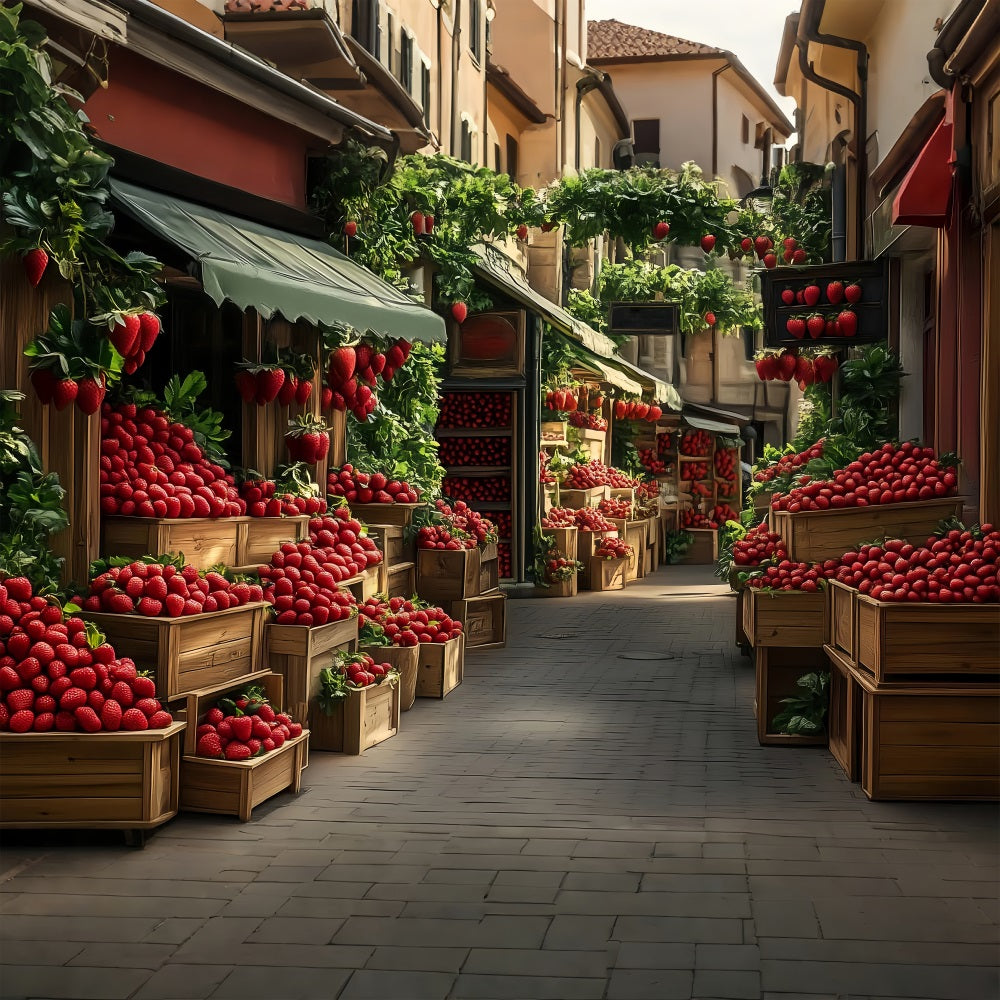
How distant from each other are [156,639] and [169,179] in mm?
3700

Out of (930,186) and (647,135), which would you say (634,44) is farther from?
(930,186)

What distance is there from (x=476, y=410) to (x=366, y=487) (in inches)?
286

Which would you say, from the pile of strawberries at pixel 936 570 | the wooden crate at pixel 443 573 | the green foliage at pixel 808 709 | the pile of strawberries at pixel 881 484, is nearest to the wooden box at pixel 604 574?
the wooden crate at pixel 443 573

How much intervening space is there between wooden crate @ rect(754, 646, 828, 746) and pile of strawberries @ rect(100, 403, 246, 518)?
3.61 meters

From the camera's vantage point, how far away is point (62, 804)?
248 inches

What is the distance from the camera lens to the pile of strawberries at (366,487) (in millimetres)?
11604

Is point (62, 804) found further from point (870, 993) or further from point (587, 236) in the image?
point (587, 236)

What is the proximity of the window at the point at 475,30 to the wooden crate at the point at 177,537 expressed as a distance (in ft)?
49.2

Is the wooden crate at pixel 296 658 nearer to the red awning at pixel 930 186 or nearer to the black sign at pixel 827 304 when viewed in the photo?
the red awning at pixel 930 186

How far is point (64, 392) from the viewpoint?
22.6 ft

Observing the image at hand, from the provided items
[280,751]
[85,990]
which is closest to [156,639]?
[280,751]

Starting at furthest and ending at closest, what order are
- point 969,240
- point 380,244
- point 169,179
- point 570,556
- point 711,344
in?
point 711,344
point 570,556
point 380,244
point 969,240
point 169,179

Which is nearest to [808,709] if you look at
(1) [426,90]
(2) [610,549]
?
(2) [610,549]

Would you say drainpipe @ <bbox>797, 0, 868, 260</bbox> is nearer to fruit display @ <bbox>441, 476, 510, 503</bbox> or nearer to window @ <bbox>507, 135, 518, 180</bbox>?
fruit display @ <bbox>441, 476, 510, 503</bbox>
